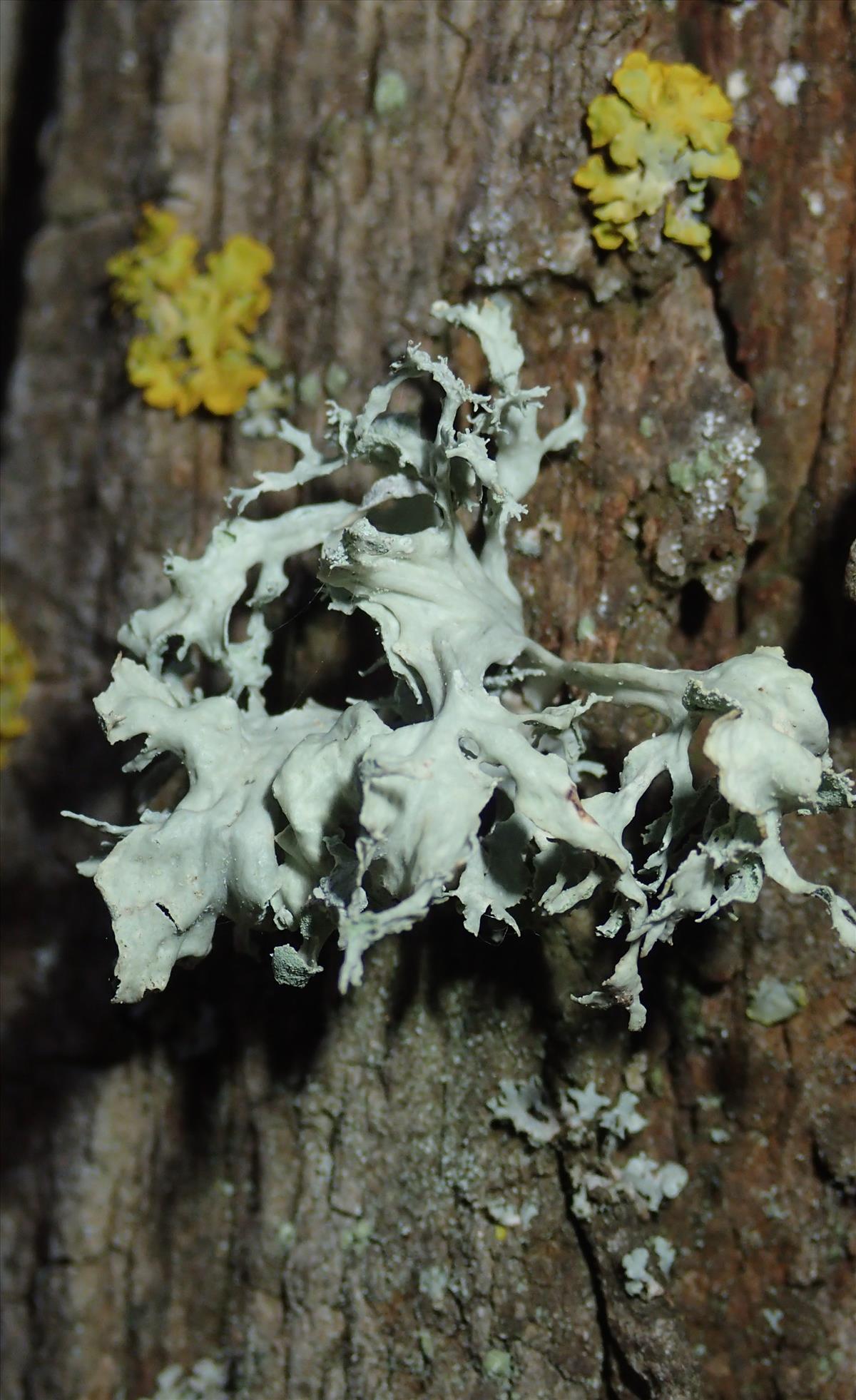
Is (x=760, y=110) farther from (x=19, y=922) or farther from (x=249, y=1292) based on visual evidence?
(x=249, y=1292)

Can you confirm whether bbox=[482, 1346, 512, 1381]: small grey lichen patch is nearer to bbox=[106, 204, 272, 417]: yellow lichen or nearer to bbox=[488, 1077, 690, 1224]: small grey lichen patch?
bbox=[488, 1077, 690, 1224]: small grey lichen patch

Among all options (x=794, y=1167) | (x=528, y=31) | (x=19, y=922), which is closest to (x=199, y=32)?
(x=528, y=31)

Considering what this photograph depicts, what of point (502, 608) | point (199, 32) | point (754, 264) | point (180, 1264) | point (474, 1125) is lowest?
point (180, 1264)

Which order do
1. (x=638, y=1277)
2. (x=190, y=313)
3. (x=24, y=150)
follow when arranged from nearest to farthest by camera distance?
1. (x=638, y=1277)
2. (x=190, y=313)
3. (x=24, y=150)

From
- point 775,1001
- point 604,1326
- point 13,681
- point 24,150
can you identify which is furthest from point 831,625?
point 24,150

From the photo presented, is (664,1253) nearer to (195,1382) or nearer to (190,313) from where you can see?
(195,1382)

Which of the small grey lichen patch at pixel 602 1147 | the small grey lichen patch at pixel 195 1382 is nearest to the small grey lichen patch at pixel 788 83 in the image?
the small grey lichen patch at pixel 602 1147

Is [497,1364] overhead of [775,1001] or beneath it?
beneath
